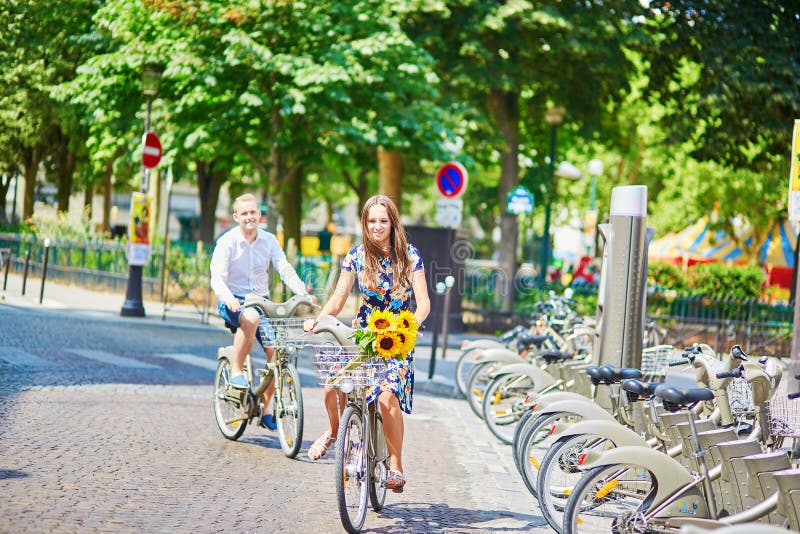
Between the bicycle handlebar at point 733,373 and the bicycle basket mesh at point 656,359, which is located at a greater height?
the bicycle handlebar at point 733,373

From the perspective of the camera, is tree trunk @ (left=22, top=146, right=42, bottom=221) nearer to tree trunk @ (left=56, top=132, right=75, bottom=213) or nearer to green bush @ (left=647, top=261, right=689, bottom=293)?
tree trunk @ (left=56, top=132, right=75, bottom=213)

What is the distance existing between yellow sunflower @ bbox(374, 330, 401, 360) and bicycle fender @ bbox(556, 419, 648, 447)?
40.3 inches

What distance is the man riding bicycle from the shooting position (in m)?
7.72

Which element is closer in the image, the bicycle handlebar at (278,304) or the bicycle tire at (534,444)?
the bicycle tire at (534,444)

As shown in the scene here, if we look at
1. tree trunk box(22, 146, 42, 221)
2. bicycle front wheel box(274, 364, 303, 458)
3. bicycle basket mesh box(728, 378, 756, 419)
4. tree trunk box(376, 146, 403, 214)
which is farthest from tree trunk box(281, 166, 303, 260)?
bicycle basket mesh box(728, 378, 756, 419)

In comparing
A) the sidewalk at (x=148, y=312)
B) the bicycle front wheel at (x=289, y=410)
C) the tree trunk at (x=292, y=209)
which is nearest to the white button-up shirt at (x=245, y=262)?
the bicycle front wheel at (x=289, y=410)

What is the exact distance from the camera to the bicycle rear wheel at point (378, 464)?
5.85m

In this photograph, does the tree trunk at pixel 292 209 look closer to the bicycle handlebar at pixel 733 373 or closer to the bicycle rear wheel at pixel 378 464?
the bicycle rear wheel at pixel 378 464

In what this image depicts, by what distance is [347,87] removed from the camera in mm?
19859

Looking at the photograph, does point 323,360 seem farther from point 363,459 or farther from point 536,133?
point 536,133

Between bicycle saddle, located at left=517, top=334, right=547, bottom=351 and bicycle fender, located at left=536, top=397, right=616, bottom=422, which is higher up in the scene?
bicycle saddle, located at left=517, top=334, right=547, bottom=351

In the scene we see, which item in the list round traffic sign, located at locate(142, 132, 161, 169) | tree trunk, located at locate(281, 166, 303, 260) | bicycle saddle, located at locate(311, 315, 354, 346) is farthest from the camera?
tree trunk, located at locate(281, 166, 303, 260)

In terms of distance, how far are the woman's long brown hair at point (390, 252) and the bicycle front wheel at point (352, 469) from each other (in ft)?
2.70

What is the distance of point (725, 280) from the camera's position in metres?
21.2
